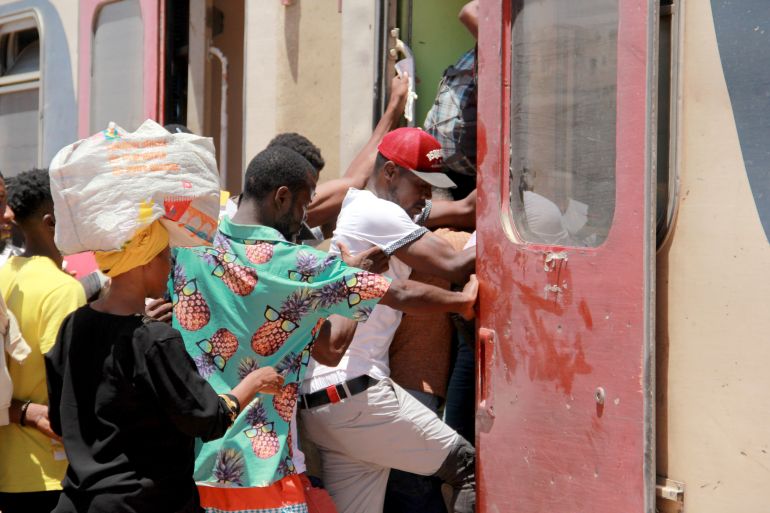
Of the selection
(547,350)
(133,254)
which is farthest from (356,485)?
(133,254)

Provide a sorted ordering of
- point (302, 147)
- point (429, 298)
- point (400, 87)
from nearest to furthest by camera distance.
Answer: point (429, 298) → point (302, 147) → point (400, 87)

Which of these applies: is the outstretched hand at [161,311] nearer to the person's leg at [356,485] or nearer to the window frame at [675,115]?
the person's leg at [356,485]

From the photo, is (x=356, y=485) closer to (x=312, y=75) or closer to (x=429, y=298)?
(x=429, y=298)

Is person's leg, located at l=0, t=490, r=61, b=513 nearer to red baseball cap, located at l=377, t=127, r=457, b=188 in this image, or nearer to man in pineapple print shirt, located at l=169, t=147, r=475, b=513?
man in pineapple print shirt, located at l=169, t=147, r=475, b=513

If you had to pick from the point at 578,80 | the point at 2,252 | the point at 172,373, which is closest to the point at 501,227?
the point at 578,80

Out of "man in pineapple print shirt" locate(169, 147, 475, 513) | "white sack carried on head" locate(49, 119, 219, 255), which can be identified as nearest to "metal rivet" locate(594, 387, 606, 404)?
"man in pineapple print shirt" locate(169, 147, 475, 513)

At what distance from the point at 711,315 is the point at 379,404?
1172mm

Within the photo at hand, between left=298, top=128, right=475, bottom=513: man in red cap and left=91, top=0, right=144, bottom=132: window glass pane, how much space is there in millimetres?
2218

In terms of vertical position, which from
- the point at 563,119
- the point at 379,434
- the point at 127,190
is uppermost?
the point at 563,119

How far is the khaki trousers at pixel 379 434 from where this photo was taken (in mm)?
3250

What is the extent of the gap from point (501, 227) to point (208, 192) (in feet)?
2.71

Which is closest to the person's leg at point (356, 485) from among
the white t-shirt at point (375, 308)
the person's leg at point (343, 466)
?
the person's leg at point (343, 466)

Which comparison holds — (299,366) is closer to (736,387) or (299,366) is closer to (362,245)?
(362,245)

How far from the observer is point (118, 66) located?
5.37 m
